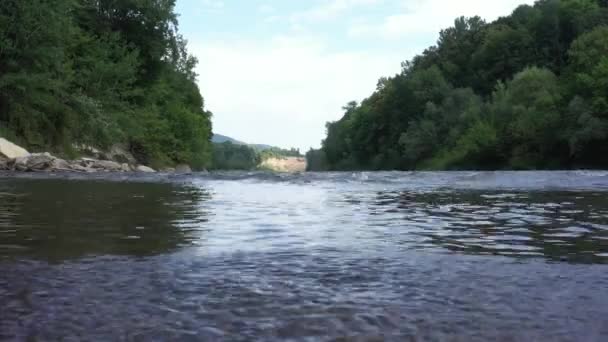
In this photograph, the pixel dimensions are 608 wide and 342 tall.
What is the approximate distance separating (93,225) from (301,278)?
4069 millimetres

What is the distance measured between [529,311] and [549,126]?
5688 centimetres

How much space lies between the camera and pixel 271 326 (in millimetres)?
3109

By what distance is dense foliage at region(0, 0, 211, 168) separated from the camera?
31531 mm

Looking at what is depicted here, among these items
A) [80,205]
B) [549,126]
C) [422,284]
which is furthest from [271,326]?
[549,126]

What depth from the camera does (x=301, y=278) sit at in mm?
4340

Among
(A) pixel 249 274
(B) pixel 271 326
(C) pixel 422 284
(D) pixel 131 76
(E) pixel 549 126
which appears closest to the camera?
(B) pixel 271 326

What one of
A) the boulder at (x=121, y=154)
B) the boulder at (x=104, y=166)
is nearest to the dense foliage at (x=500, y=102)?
the boulder at (x=121, y=154)

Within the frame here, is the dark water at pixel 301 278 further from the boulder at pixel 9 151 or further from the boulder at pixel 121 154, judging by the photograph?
the boulder at pixel 121 154

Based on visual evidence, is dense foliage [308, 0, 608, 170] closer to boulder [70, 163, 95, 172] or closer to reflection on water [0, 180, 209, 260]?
boulder [70, 163, 95, 172]

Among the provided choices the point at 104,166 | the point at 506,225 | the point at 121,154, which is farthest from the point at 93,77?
the point at 506,225

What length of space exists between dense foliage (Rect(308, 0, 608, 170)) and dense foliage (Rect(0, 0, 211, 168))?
110 ft

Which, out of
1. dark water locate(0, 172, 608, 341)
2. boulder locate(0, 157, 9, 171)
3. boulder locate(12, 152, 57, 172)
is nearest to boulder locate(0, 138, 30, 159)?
boulder locate(0, 157, 9, 171)

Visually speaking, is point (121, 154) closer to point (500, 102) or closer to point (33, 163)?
point (33, 163)

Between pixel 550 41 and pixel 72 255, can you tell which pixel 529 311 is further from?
pixel 550 41
